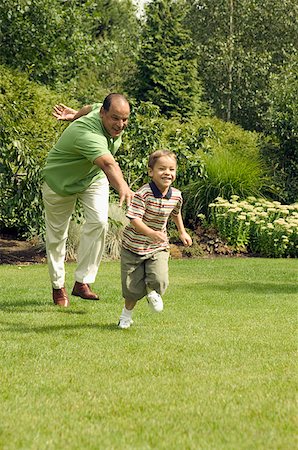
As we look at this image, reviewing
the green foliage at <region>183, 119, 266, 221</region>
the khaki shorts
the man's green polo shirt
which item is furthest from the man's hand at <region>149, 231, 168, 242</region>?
the green foliage at <region>183, 119, 266, 221</region>

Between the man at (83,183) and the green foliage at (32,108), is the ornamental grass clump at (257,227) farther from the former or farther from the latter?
the man at (83,183)

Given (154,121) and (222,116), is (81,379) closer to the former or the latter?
(154,121)

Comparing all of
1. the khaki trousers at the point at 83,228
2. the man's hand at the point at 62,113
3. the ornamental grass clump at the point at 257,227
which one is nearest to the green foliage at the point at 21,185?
the ornamental grass clump at the point at 257,227

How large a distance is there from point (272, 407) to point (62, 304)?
12.2 feet

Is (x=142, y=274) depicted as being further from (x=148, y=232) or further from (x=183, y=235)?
(x=148, y=232)

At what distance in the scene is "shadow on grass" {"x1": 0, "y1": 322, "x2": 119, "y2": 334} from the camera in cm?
595

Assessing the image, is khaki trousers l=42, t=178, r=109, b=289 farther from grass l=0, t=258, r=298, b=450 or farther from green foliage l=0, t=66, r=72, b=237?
green foliage l=0, t=66, r=72, b=237

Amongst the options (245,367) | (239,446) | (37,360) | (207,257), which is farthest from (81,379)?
(207,257)

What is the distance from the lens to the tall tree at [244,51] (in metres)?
31.0

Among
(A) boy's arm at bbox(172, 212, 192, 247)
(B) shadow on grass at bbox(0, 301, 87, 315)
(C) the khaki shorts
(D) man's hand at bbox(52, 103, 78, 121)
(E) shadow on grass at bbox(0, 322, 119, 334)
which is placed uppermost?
(D) man's hand at bbox(52, 103, 78, 121)

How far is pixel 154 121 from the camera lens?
14328mm

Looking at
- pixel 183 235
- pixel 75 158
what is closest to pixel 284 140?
pixel 75 158

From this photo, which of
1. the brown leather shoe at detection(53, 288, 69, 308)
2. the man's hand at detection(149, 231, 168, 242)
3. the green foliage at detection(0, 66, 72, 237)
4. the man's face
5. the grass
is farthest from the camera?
the green foliage at detection(0, 66, 72, 237)

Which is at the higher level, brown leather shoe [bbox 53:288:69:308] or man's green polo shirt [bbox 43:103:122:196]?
man's green polo shirt [bbox 43:103:122:196]
